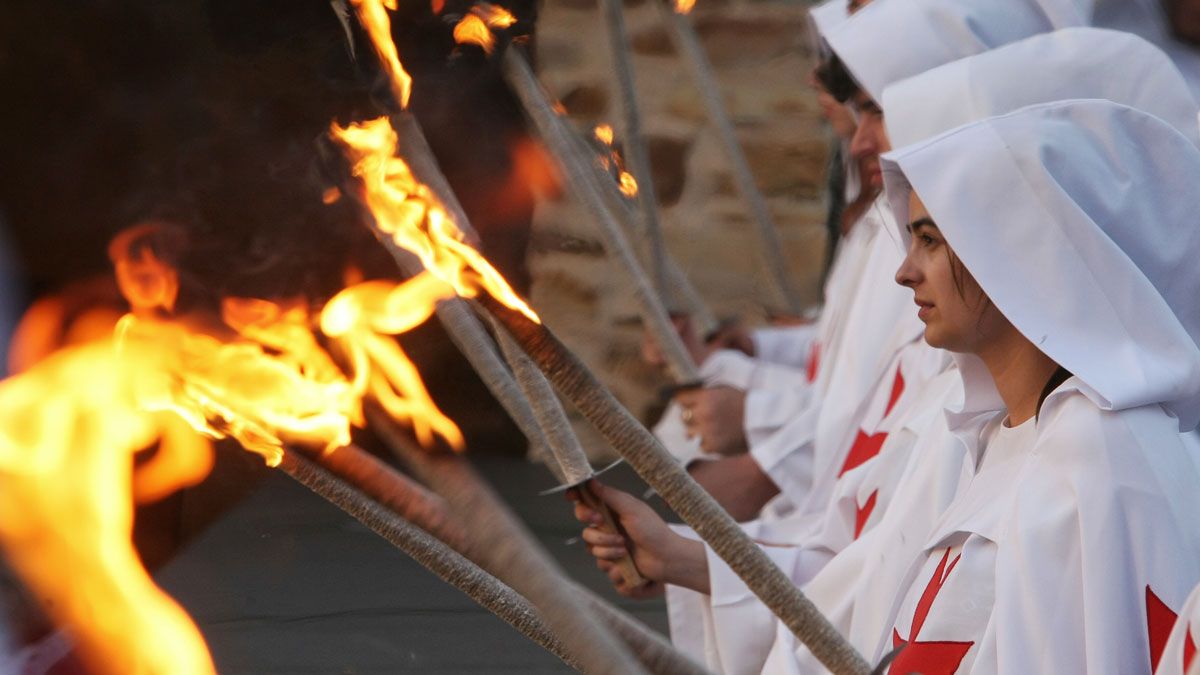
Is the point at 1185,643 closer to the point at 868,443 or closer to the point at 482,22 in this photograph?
the point at 482,22

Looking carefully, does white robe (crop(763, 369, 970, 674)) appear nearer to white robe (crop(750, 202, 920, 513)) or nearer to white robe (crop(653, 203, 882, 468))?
white robe (crop(750, 202, 920, 513))

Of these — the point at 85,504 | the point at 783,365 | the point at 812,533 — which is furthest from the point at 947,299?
the point at 783,365

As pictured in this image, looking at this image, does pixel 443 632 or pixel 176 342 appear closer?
pixel 176 342

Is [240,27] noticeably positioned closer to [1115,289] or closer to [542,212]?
[542,212]

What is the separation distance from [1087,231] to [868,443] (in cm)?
129

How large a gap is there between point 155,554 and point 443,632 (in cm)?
110

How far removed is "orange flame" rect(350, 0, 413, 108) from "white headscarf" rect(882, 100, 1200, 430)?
75 cm

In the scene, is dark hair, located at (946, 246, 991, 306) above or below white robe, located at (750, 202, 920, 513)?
above

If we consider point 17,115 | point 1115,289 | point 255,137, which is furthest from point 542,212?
point 1115,289

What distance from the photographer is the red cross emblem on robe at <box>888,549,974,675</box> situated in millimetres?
2209

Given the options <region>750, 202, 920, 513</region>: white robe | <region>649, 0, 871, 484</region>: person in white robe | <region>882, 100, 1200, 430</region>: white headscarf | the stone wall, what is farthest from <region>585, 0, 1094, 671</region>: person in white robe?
the stone wall

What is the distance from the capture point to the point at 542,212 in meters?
5.82

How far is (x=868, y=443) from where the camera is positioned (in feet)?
11.2

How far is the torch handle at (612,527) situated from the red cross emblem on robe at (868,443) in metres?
0.79
